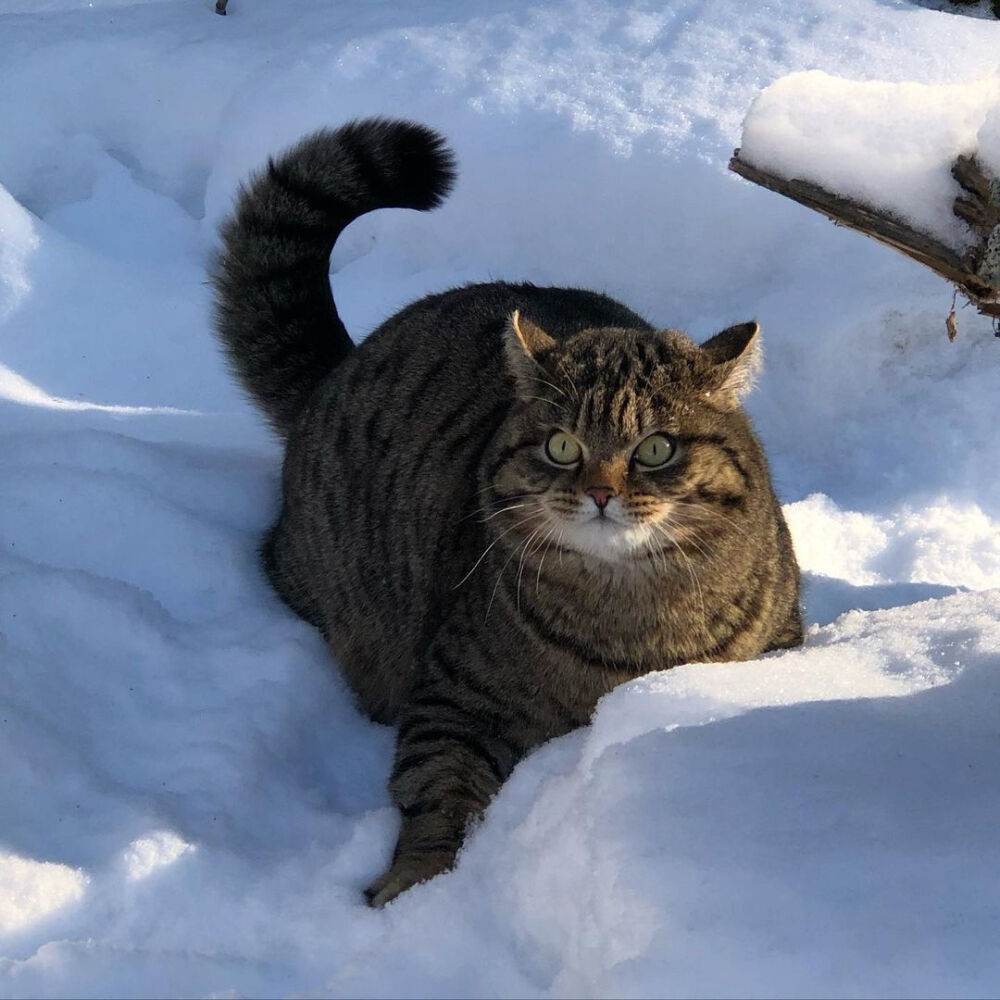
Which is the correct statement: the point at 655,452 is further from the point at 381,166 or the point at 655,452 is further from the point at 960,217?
the point at 381,166

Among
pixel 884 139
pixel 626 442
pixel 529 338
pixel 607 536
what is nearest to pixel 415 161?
pixel 529 338

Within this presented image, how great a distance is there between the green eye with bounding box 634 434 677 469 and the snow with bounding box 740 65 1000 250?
503mm

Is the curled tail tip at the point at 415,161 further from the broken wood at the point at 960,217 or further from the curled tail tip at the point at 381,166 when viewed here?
the broken wood at the point at 960,217

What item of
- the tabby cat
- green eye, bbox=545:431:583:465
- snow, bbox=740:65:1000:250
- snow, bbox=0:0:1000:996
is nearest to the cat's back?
the tabby cat

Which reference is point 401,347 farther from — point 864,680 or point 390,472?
point 864,680

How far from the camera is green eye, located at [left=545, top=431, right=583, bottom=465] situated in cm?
238

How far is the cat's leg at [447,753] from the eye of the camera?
7.76 feet

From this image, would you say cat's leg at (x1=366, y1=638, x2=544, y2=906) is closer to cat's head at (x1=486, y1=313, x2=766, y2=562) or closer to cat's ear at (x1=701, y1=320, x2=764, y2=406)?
cat's head at (x1=486, y1=313, x2=766, y2=562)

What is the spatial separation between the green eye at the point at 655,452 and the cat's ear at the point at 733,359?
156 millimetres

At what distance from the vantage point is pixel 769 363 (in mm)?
4008

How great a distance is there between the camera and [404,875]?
2.25 metres

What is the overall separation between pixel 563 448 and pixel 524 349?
0.22 metres

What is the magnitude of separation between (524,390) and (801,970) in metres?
1.26

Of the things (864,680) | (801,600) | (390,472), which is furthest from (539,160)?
(864,680)
